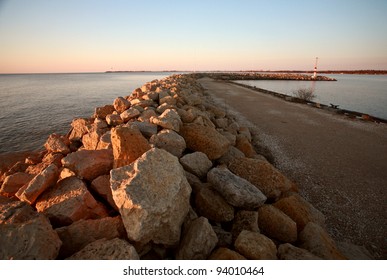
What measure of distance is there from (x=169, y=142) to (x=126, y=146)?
87 cm

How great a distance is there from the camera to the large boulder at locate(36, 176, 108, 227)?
7.41ft

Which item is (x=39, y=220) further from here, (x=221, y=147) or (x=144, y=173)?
(x=221, y=147)

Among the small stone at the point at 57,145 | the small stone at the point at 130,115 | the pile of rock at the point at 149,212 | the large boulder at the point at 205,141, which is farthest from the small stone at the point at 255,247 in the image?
the small stone at the point at 57,145

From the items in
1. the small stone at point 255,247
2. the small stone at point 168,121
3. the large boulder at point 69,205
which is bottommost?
the small stone at point 255,247

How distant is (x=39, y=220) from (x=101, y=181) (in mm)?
829

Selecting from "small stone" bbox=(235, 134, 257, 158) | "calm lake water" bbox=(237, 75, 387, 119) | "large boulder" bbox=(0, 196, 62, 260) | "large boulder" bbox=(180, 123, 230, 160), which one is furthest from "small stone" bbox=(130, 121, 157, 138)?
"calm lake water" bbox=(237, 75, 387, 119)

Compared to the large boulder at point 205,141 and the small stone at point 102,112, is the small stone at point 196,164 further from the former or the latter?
the small stone at point 102,112

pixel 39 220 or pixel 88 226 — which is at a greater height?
pixel 39 220

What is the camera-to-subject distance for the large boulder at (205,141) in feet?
13.4

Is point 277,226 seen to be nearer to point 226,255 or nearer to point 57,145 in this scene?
point 226,255

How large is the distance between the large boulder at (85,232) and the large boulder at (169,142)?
5.12 feet

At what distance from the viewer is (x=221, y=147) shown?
13.6 ft
